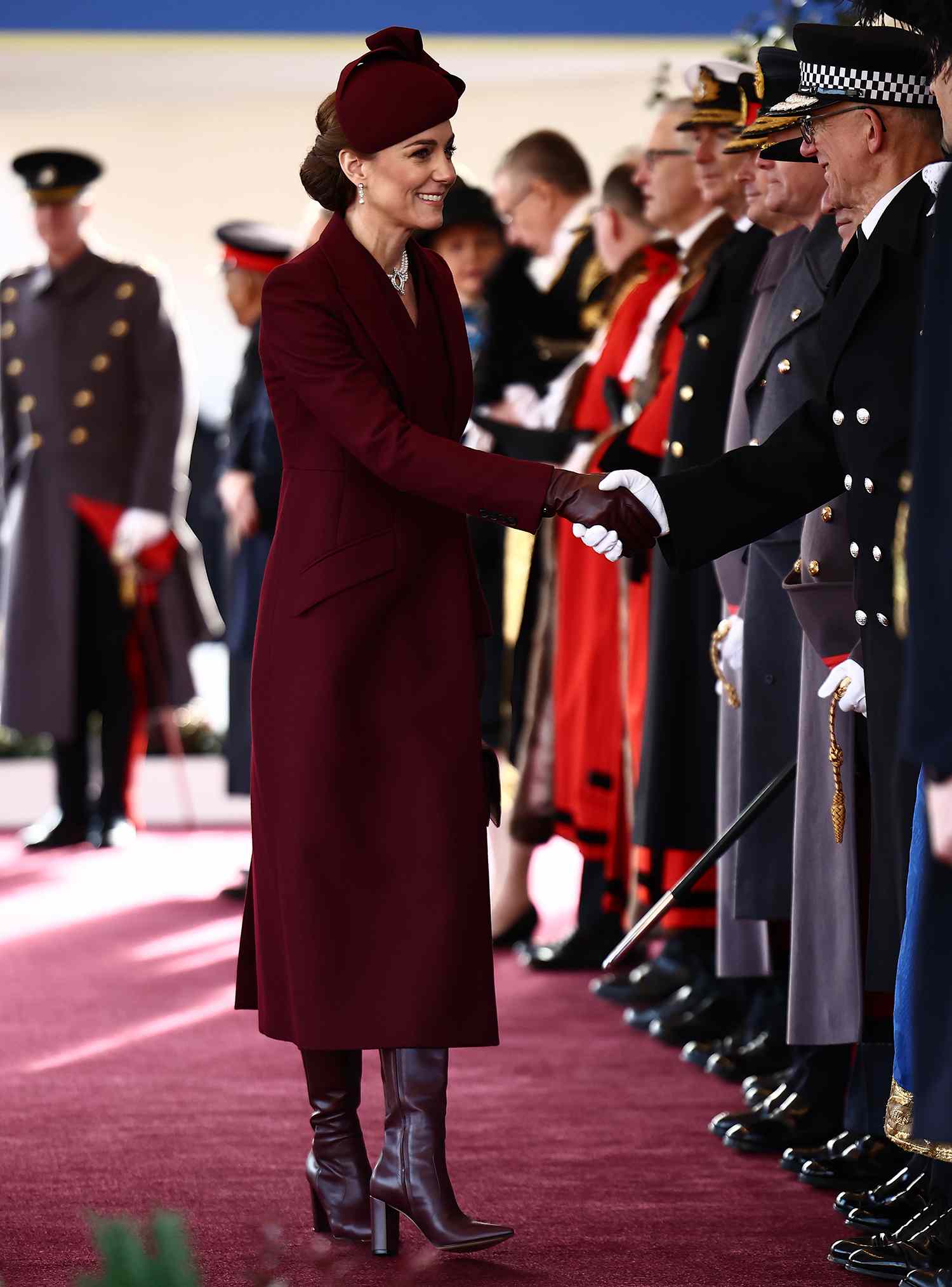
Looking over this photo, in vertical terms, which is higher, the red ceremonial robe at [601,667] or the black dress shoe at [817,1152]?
the red ceremonial robe at [601,667]

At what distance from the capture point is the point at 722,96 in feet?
11.2

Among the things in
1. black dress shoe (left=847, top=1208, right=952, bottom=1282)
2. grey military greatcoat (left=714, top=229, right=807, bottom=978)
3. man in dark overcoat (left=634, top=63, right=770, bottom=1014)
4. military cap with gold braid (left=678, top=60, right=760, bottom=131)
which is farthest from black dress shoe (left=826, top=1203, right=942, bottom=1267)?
military cap with gold braid (left=678, top=60, right=760, bottom=131)

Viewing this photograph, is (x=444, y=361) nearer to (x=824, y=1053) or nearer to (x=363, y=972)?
(x=363, y=972)

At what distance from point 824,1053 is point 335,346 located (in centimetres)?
127

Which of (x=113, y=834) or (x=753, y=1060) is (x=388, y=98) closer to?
(x=753, y=1060)

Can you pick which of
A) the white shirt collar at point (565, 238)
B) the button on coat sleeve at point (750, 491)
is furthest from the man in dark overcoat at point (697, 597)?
the white shirt collar at point (565, 238)

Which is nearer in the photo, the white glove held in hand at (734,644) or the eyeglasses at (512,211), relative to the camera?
Result: the white glove held in hand at (734,644)

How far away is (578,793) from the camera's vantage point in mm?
4082

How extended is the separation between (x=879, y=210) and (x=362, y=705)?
0.84m

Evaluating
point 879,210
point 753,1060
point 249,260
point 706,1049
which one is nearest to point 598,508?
point 879,210

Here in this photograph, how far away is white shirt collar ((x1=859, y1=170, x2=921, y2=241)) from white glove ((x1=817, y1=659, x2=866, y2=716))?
52 centimetres

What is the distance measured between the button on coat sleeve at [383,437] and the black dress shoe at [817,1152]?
3.27 ft

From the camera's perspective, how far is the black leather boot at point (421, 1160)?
236 cm

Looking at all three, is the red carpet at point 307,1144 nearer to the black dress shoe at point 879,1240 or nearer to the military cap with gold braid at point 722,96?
the black dress shoe at point 879,1240
